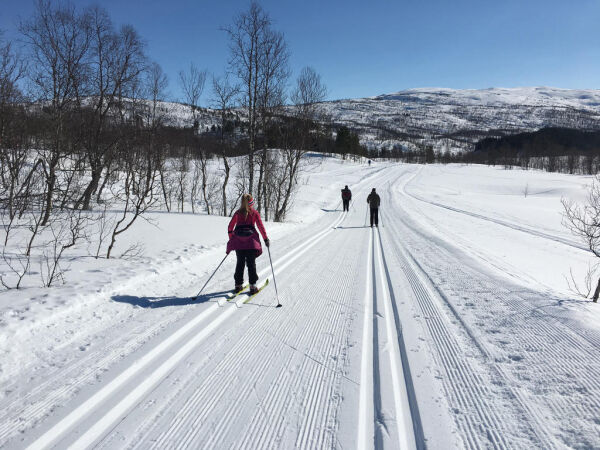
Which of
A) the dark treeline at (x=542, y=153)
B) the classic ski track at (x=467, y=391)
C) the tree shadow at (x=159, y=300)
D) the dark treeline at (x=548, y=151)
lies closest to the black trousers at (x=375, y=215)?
the classic ski track at (x=467, y=391)

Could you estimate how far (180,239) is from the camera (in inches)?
358

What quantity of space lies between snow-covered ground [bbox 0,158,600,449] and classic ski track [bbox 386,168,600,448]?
15mm

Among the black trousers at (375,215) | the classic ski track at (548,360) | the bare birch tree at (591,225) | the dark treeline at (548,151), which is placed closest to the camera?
the classic ski track at (548,360)

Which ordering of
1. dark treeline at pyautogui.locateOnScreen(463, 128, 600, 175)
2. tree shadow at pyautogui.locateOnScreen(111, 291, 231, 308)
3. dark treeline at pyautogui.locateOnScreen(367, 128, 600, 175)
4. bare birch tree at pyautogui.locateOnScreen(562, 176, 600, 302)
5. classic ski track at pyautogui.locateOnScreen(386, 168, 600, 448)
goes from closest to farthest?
1. classic ski track at pyautogui.locateOnScreen(386, 168, 600, 448)
2. tree shadow at pyautogui.locateOnScreen(111, 291, 231, 308)
3. bare birch tree at pyautogui.locateOnScreen(562, 176, 600, 302)
4. dark treeline at pyautogui.locateOnScreen(463, 128, 600, 175)
5. dark treeline at pyautogui.locateOnScreen(367, 128, 600, 175)

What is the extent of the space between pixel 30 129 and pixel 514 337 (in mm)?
12283

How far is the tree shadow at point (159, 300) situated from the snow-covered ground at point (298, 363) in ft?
0.14

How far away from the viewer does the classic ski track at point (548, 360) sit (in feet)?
8.00

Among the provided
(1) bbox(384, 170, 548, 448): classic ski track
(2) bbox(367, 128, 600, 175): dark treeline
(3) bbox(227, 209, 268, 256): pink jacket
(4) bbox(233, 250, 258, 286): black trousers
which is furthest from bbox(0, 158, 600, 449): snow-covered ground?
(2) bbox(367, 128, 600, 175): dark treeline

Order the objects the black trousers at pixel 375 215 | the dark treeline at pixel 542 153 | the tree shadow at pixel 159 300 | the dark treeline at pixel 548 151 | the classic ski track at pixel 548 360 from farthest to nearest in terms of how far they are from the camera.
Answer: the dark treeline at pixel 542 153 < the dark treeline at pixel 548 151 < the black trousers at pixel 375 215 < the tree shadow at pixel 159 300 < the classic ski track at pixel 548 360

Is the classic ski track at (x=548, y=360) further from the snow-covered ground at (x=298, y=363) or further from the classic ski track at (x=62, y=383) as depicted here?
the classic ski track at (x=62, y=383)

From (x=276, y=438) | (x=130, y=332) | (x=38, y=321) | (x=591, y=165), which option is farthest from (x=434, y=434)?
(x=591, y=165)

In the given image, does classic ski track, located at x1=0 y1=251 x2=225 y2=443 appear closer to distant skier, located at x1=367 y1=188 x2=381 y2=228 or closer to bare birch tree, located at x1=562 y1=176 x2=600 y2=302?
bare birch tree, located at x1=562 y1=176 x2=600 y2=302

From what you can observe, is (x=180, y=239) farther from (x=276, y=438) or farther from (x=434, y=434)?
(x=434, y=434)

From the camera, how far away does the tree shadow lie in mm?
4700
